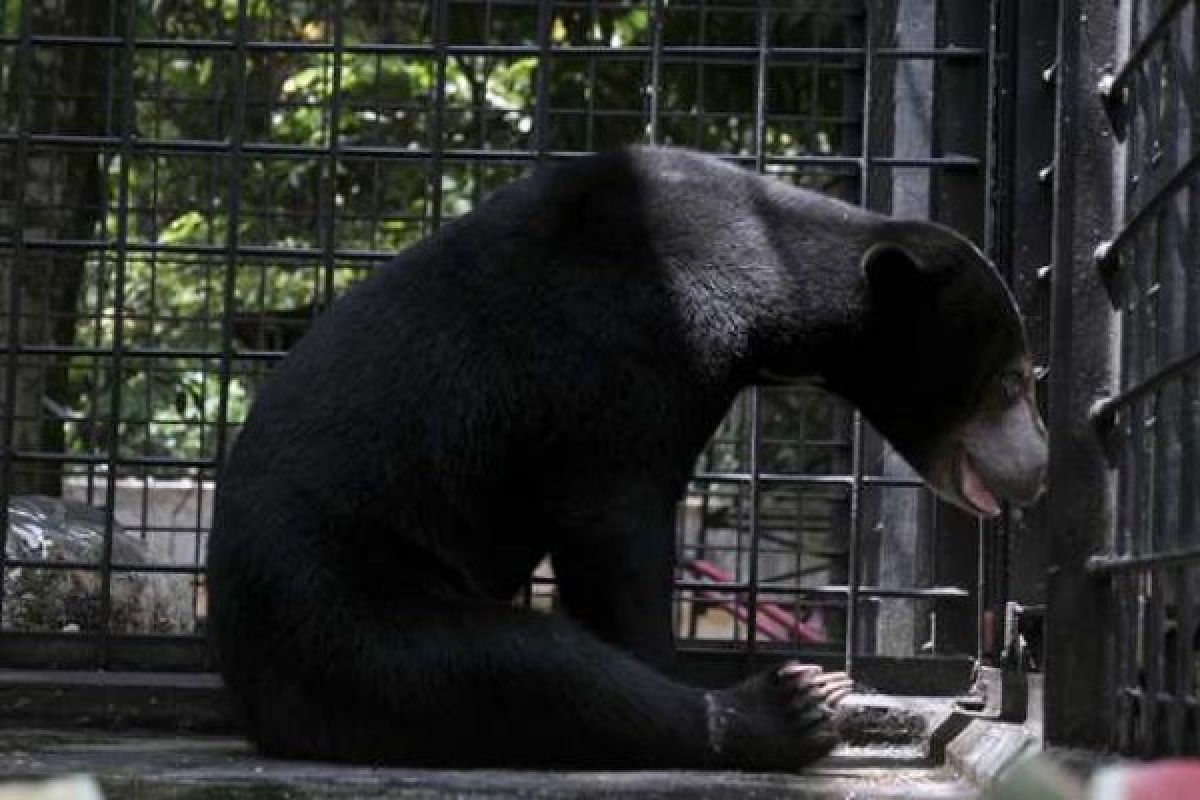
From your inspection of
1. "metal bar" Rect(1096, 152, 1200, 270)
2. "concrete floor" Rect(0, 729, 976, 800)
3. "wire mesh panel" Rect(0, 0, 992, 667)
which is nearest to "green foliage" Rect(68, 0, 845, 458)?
"wire mesh panel" Rect(0, 0, 992, 667)

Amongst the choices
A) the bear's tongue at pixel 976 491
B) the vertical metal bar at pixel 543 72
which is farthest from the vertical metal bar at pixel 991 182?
the vertical metal bar at pixel 543 72

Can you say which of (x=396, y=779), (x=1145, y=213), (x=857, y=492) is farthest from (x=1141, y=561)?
(x=857, y=492)

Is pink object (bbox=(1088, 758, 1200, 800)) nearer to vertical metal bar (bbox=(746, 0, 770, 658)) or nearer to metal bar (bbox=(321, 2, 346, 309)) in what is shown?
vertical metal bar (bbox=(746, 0, 770, 658))

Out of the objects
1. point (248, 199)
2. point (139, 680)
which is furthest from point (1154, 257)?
point (248, 199)

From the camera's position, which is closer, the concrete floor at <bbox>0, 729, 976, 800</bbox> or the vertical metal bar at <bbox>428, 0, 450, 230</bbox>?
the concrete floor at <bbox>0, 729, 976, 800</bbox>

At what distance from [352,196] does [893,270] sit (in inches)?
307

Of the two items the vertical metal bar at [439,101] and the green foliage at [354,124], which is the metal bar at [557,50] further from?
the green foliage at [354,124]

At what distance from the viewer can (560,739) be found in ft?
14.3

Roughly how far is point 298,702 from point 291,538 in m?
0.33

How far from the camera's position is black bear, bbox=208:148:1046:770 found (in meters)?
4.41

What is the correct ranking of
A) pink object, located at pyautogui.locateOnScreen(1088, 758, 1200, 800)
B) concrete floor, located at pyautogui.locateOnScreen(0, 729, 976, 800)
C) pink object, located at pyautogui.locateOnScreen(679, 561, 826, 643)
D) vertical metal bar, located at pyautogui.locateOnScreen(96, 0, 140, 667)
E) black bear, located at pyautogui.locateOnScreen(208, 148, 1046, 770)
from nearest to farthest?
1. pink object, located at pyautogui.locateOnScreen(1088, 758, 1200, 800)
2. concrete floor, located at pyautogui.locateOnScreen(0, 729, 976, 800)
3. black bear, located at pyautogui.locateOnScreen(208, 148, 1046, 770)
4. vertical metal bar, located at pyautogui.locateOnScreen(96, 0, 140, 667)
5. pink object, located at pyautogui.locateOnScreen(679, 561, 826, 643)

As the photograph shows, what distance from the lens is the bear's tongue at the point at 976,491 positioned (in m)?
5.46

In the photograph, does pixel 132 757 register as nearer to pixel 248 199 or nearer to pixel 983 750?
pixel 983 750

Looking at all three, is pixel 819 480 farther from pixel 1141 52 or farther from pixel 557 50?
pixel 1141 52
